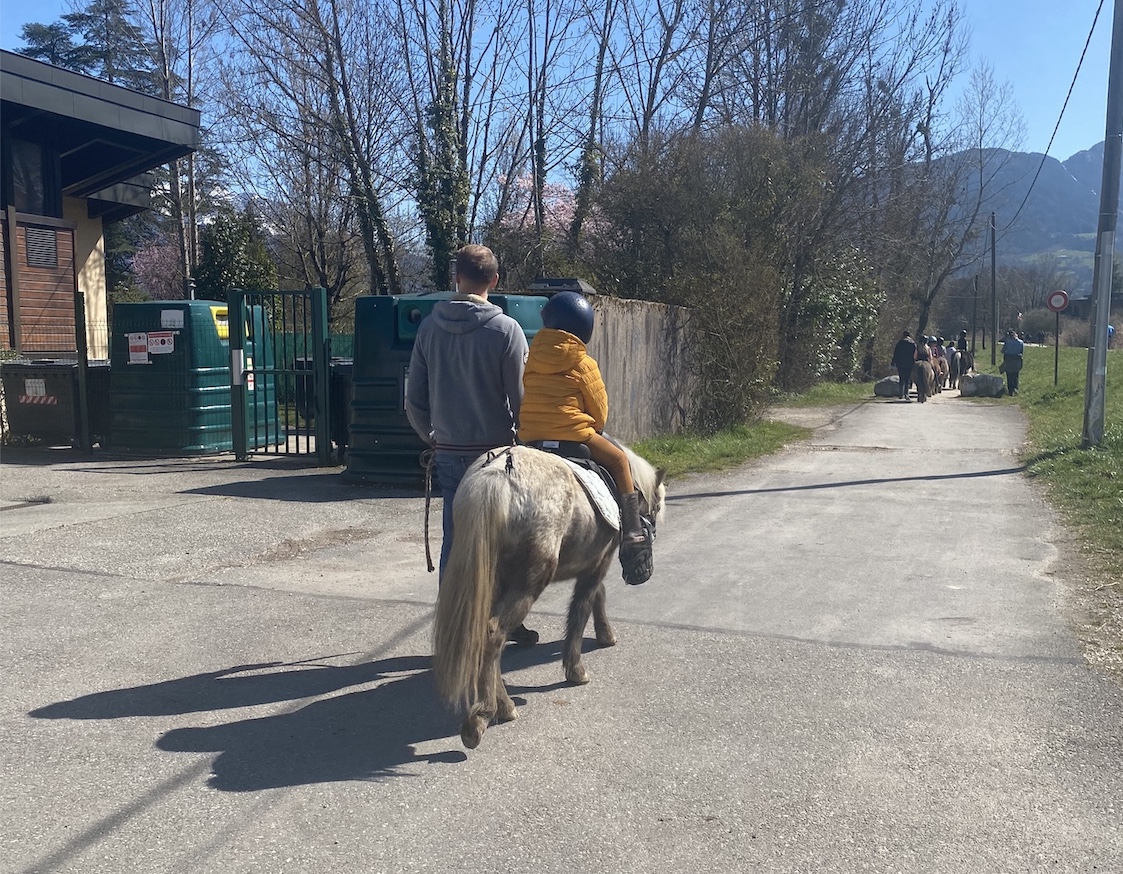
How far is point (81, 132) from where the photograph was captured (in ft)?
63.1

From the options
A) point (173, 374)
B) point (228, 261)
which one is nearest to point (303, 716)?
point (173, 374)

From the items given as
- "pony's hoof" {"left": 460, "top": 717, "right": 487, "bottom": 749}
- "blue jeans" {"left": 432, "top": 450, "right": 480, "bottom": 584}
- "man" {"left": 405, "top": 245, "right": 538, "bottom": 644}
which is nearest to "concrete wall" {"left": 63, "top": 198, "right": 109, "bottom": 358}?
"blue jeans" {"left": 432, "top": 450, "right": 480, "bottom": 584}

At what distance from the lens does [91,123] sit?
18250 millimetres

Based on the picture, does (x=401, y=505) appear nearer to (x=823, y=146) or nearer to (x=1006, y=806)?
(x=1006, y=806)

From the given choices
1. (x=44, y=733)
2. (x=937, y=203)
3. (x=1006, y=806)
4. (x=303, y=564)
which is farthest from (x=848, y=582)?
(x=937, y=203)

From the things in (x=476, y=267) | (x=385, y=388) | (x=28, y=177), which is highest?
(x=28, y=177)

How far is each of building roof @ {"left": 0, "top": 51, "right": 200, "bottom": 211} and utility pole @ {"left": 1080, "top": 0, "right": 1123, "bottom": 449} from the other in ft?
53.9

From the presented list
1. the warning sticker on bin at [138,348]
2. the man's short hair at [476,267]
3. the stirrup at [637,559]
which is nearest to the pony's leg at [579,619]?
the stirrup at [637,559]

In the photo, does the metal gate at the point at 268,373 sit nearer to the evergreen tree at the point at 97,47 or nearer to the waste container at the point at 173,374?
the waste container at the point at 173,374

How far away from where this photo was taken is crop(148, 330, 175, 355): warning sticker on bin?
12.2m

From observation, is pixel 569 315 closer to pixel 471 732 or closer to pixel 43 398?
pixel 471 732

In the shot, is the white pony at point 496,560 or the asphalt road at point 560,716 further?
the white pony at point 496,560

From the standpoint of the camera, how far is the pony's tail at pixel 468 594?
12.9ft

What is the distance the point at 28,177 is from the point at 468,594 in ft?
60.8
